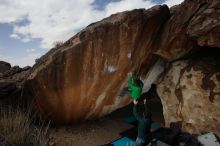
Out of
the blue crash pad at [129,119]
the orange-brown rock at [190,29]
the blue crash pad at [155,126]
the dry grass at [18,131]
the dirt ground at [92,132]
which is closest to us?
the orange-brown rock at [190,29]

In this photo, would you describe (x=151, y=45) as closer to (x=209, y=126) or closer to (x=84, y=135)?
(x=209, y=126)

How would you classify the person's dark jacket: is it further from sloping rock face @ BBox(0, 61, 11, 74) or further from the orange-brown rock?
sloping rock face @ BBox(0, 61, 11, 74)

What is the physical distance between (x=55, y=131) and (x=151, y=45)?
2.22 meters

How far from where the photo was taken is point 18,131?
386 centimetres

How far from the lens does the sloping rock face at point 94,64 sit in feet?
13.7

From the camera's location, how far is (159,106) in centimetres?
558

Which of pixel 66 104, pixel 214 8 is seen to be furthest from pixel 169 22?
pixel 66 104

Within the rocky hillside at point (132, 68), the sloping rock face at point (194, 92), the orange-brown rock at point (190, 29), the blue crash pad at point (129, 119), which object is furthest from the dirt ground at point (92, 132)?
the orange-brown rock at point (190, 29)

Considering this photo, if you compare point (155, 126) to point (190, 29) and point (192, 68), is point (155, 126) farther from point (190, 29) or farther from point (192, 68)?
point (190, 29)

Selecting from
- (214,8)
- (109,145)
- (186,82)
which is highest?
(214,8)

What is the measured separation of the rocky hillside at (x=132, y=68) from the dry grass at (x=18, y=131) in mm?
393

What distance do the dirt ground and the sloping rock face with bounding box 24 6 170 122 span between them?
230 mm

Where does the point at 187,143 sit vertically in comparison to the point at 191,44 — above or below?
below

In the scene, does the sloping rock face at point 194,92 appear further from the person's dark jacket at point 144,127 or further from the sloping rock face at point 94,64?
the person's dark jacket at point 144,127
